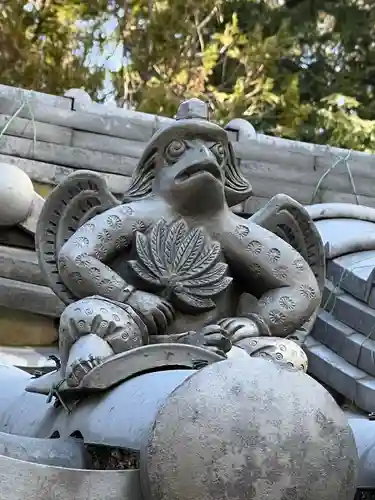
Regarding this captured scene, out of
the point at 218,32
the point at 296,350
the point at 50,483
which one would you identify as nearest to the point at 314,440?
the point at 50,483

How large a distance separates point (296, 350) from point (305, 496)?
0.62m

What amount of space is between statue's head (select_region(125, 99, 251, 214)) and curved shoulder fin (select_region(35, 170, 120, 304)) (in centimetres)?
7

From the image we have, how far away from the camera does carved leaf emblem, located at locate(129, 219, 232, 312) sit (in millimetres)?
1664

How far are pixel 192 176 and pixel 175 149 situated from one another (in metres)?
0.08

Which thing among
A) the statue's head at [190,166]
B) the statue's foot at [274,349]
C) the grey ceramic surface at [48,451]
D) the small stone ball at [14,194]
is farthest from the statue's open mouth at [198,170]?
the small stone ball at [14,194]

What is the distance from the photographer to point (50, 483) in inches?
41.5

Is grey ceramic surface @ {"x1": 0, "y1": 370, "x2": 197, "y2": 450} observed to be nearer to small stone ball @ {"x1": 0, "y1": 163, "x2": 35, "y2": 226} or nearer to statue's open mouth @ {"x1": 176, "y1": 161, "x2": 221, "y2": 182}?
statue's open mouth @ {"x1": 176, "y1": 161, "x2": 221, "y2": 182}

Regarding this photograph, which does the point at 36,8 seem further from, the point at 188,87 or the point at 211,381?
the point at 211,381

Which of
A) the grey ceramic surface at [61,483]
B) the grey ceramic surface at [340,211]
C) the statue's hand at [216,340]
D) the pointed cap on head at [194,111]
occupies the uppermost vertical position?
the pointed cap on head at [194,111]

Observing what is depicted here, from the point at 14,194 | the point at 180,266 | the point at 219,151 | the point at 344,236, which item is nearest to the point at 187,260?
the point at 180,266

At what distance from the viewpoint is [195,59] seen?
6.12 m

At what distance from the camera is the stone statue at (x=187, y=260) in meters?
1.63

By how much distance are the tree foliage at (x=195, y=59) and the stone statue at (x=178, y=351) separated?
152 inches

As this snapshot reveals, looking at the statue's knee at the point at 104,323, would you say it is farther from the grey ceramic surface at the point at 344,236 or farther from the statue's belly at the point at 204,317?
the grey ceramic surface at the point at 344,236
